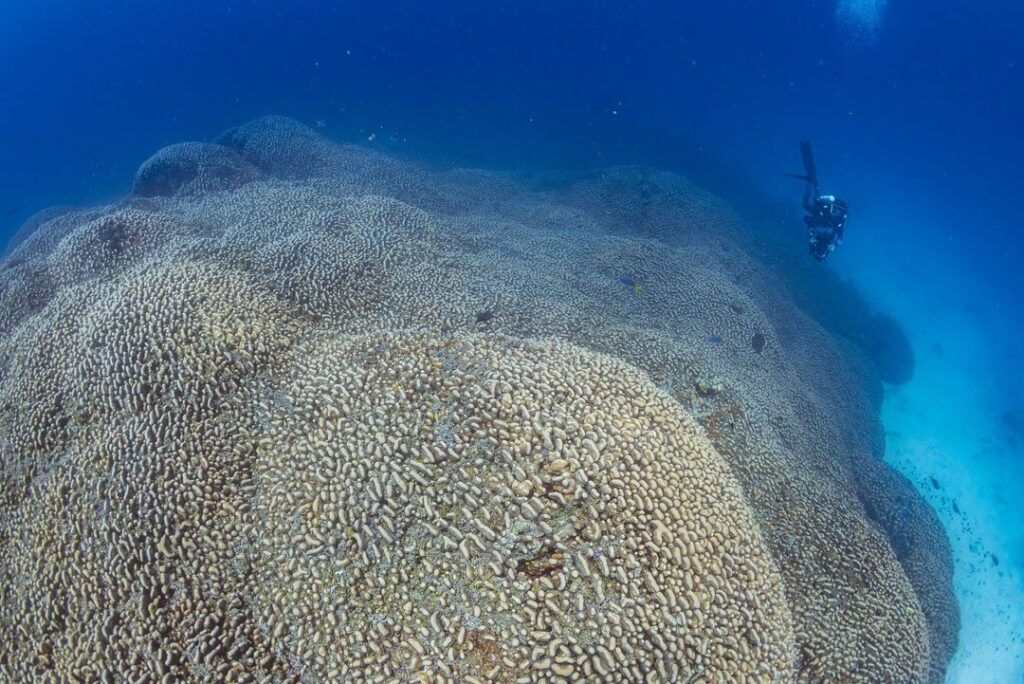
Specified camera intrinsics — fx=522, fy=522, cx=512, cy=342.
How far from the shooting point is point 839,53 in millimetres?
58250

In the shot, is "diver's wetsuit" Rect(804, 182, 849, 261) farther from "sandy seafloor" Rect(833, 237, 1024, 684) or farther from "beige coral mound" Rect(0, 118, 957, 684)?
"beige coral mound" Rect(0, 118, 957, 684)

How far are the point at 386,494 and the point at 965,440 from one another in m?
23.6

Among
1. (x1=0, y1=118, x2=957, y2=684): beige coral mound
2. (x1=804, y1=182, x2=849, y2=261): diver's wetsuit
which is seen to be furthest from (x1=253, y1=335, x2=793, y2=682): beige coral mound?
(x1=804, y1=182, x2=849, y2=261): diver's wetsuit

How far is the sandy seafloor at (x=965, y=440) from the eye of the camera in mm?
12695

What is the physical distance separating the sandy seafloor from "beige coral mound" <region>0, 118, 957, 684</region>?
7.84 m

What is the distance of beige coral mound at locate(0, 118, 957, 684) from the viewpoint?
10.6 ft

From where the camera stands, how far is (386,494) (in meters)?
3.53

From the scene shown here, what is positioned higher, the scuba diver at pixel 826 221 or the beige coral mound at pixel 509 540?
the scuba diver at pixel 826 221

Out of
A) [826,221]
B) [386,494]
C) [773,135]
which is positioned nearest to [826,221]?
[826,221]

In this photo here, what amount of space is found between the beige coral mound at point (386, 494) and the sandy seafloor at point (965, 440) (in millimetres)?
7838

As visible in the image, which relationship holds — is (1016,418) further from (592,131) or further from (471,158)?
(471,158)

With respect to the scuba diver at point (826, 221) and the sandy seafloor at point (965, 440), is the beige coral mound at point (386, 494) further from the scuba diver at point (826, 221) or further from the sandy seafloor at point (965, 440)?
the scuba diver at point (826, 221)

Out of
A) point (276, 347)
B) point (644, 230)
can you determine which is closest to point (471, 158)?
point (644, 230)

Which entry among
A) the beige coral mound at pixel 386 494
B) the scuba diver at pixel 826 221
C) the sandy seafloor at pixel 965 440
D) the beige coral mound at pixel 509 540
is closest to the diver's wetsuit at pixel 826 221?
the scuba diver at pixel 826 221
